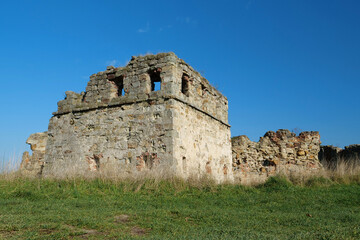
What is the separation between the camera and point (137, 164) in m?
8.52

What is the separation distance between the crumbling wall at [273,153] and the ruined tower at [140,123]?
2.50 metres

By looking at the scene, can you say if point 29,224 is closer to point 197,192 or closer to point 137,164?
point 197,192

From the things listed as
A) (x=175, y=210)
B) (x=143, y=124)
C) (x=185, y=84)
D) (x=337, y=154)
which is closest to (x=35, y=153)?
(x=143, y=124)

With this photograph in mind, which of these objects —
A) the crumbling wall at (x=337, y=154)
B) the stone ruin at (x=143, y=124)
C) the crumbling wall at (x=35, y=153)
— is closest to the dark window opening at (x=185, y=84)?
the stone ruin at (x=143, y=124)

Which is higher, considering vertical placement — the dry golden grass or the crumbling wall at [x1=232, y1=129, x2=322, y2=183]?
the crumbling wall at [x1=232, y1=129, x2=322, y2=183]

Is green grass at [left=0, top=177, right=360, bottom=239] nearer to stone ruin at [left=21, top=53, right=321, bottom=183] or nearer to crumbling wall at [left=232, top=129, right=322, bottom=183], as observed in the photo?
stone ruin at [left=21, top=53, right=321, bottom=183]

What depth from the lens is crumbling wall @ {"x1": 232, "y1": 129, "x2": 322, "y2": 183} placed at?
12711 millimetres

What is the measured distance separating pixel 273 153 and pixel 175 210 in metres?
9.58

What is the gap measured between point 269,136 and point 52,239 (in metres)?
11.9

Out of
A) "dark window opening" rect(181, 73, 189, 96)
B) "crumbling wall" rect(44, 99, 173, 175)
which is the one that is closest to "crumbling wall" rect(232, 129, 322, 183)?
"dark window opening" rect(181, 73, 189, 96)

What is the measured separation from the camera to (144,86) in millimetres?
9094

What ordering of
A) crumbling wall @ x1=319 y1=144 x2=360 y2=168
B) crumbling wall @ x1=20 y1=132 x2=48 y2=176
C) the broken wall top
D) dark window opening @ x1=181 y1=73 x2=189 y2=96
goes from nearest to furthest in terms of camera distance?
the broken wall top → dark window opening @ x1=181 y1=73 x2=189 y2=96 → crumbling wall @ x1=20 y1=132 x2=48 y2=176 → crumbling wall @ x1=319 y1=144 x2=360 y2=168

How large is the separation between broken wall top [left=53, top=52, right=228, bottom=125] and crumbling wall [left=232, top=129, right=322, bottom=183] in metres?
3.39

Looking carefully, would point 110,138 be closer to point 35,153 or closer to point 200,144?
point 200,144
